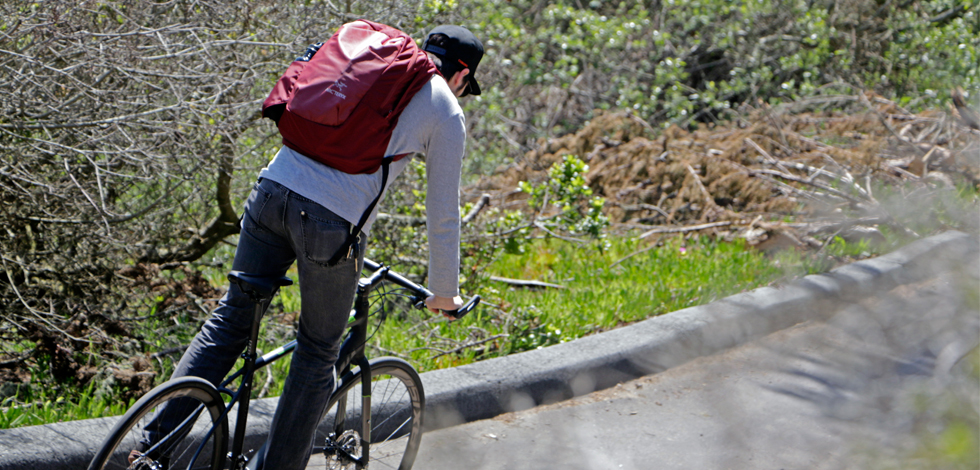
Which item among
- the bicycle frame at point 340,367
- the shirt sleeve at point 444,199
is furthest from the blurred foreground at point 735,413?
the shirt sleeve at point 444,199

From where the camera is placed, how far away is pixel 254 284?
232cm

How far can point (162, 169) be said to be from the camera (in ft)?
12.9

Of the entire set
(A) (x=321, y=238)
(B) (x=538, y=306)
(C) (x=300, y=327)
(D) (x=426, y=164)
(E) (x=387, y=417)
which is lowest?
(B) (x=538, y=306)

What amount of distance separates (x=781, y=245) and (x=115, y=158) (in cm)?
476

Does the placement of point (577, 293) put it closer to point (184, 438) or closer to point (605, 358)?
point (605, 358)

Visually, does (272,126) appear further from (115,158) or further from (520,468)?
(520,468)

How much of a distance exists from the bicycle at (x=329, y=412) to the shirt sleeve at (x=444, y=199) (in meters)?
0.14

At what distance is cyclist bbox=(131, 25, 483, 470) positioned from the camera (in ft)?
7.63

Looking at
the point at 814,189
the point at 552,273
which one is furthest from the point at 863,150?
the point at 552,273

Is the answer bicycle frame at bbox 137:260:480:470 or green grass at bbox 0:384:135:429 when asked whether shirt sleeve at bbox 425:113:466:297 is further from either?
green grass at bbox 0:384:135:429

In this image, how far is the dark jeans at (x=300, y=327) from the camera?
239 cm

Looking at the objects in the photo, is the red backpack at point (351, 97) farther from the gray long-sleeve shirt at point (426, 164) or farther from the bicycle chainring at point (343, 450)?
the bicycle chainring at point (343, 450)

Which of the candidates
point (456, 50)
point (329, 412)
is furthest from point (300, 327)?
point (456, 50)

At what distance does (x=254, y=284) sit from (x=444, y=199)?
610 millimetres
